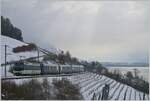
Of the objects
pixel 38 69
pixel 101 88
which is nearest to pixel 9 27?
pixel 38 69

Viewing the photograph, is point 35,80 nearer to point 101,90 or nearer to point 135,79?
point 101,90

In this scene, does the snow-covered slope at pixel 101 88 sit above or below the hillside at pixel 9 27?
below

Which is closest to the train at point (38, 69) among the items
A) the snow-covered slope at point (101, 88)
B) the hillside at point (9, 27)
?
the hillside at point (9, 27)

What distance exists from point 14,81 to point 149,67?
2.10m

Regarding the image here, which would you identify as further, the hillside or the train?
the train

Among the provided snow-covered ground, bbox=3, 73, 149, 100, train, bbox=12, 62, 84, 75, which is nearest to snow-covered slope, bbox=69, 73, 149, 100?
snow-covered ground, bbox=3, 73, 149, 100

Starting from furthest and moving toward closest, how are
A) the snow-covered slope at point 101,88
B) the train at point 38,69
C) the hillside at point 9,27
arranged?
the train at point 38,69 → the hillside at point 9,27 → the snow-covered slope at point 101,88

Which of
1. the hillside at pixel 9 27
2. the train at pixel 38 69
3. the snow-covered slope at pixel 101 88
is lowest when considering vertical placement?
the snow-covered slope at pixel 101 88

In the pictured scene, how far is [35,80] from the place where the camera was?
16.2 feet

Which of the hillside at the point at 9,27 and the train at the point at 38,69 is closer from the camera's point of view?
the hillside at the point at 9,27

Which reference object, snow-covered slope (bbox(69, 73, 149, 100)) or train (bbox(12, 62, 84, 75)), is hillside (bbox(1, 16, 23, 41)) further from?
snow-covered slope (bbox(69, 73, 149, 100))

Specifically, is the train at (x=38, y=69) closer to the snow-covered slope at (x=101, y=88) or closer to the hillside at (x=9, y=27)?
the hillside at (x=9, y=27)

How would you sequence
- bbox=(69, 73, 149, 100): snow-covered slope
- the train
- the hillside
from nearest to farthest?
bbox=(69, 73, 149, 100): snow-covered slope → the hillside → the train

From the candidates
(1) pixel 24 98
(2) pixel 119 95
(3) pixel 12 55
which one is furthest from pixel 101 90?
(3) pixel 12 55
